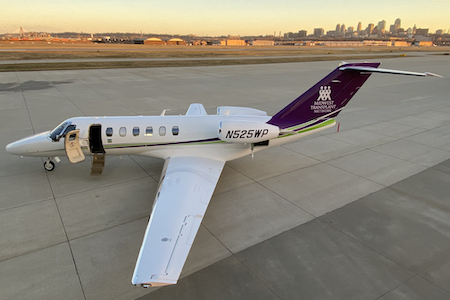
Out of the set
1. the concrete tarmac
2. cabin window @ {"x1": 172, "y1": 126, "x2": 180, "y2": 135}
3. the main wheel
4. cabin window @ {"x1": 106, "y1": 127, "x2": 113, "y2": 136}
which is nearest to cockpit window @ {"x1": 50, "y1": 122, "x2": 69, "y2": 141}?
the main wheel

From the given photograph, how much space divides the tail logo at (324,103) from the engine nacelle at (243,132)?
2.57 m

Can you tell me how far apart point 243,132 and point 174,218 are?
Result: 15.2 feet

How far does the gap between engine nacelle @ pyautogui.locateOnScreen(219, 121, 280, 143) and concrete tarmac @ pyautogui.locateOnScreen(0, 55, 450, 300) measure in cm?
192

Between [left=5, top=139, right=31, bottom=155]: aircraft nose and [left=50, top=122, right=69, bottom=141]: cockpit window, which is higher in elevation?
[left=50, top=122, right=69, bottom=141]: cockpit window

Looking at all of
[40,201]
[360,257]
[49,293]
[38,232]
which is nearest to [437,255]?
[360,257]

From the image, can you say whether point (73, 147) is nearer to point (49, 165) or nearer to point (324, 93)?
point (49, 165)

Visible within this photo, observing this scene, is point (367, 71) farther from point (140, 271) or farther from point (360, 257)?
point (140, 271)

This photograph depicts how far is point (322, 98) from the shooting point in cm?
1196

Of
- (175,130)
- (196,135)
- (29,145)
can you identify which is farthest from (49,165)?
(196,135)

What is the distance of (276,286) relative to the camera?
6.64 m

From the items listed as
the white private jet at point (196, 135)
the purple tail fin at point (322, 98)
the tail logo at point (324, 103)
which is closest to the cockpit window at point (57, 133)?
the white private jet at point (196, 135)

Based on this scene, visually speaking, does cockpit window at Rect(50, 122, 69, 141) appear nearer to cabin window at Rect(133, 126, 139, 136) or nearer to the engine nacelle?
cabin window at Rect(133, 126, 139, 136)

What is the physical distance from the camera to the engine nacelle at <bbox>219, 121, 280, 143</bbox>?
415 inches

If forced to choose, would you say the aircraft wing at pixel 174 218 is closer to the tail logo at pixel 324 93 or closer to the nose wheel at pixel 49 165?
the tail logo at pixel 324 93
